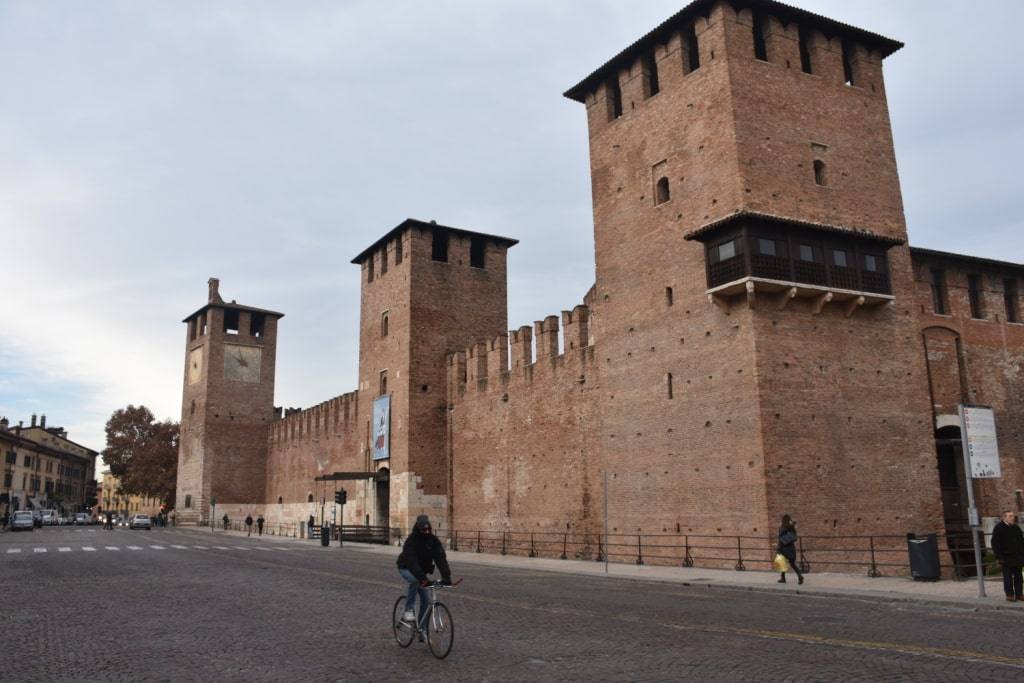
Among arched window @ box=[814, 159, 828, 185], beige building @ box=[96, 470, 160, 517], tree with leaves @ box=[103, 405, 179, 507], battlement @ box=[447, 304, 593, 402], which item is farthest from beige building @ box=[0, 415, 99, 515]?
arched window @ box=[814, 159, 828, 185]

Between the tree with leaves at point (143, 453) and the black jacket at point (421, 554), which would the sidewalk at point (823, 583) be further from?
the tree with leaves at point (143, 453)

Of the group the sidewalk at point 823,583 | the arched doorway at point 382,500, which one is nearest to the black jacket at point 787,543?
the sidewalk at point 823,583

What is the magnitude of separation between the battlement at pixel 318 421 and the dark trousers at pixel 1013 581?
1235 inches

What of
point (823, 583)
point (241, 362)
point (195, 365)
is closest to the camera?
point (823, 583)

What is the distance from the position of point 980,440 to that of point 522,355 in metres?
17.2

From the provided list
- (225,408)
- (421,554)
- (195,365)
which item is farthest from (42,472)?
(421,554)

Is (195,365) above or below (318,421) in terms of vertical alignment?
above

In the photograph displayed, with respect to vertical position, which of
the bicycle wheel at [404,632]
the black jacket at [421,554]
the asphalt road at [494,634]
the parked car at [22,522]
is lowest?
the asphalt road at [494,634]

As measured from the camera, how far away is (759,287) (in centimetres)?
1934

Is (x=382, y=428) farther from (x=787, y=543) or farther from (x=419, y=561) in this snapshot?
(x=419, y=561)

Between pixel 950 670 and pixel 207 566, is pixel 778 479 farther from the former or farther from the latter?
pixel 207 566

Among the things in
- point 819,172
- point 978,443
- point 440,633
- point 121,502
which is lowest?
point 440,633

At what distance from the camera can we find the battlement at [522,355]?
26.7m

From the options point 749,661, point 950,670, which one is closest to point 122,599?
point 749,661
